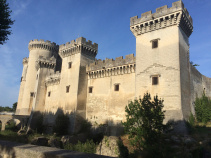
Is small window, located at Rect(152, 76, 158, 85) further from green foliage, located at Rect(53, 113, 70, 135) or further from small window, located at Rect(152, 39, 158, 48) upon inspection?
green foliage, located at Rect(53, 113, 70, 135)

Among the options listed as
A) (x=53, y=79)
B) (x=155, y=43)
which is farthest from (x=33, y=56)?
(x=155, y=43)

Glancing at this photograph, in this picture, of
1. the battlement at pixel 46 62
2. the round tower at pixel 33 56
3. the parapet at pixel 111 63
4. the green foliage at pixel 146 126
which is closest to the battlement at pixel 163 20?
the parapet at pixel 111 63

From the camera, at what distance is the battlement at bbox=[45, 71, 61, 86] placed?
27.5 m

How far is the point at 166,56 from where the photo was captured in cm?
1642

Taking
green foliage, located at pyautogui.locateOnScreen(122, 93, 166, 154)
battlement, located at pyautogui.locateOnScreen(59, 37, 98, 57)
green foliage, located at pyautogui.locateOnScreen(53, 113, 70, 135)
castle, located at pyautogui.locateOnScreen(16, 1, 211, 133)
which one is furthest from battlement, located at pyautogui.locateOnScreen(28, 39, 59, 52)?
green foliage, located at pyautogui.locateOnScreen(122, 93, 166, 154)

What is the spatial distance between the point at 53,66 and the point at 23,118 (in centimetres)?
994

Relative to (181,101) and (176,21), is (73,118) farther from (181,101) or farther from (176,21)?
(176,21)

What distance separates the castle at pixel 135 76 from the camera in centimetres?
1589

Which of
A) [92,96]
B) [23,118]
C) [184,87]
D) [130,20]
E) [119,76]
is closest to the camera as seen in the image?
[184,87]

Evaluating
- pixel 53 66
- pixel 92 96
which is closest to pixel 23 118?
pixel 53 66

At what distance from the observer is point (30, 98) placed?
104ft

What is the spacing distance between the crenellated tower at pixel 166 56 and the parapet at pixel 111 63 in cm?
142

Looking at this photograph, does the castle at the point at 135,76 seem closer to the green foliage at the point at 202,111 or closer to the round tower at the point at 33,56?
the green foliage at the point at 202,111

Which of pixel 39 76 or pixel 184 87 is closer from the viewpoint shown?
pixel 184 87
